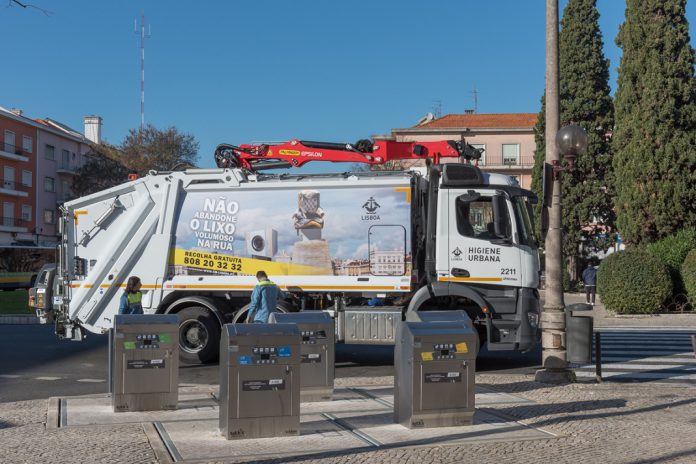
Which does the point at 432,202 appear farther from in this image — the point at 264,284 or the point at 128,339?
the point at 128,339

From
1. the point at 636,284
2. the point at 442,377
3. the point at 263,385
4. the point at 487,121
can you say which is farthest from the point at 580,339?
the point at 487,121

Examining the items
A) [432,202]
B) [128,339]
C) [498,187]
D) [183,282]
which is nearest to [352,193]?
[432,202]

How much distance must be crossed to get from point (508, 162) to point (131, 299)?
6112 cm

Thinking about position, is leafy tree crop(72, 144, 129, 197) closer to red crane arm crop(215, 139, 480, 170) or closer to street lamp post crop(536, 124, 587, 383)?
red crane arm crop(215, 139, 480, 170)

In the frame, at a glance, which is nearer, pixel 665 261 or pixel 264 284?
pixel 264 284

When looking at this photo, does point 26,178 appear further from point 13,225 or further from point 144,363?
point 144,363

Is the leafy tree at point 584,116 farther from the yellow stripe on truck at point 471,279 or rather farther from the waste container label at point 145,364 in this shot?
the waste container label at point 145,364

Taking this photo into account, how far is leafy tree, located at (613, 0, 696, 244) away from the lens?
28.2 m

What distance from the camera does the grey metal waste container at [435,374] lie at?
8273mm

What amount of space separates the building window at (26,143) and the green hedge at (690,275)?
5135 centimetres

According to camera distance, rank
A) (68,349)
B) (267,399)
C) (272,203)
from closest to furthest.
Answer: (267,399), (272,203), (68,349)

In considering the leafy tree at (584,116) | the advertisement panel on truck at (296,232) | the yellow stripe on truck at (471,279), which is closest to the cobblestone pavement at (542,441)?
the yellow stripe on truck at (471,279)

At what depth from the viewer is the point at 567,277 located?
42.7m

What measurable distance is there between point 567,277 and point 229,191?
31524mm
